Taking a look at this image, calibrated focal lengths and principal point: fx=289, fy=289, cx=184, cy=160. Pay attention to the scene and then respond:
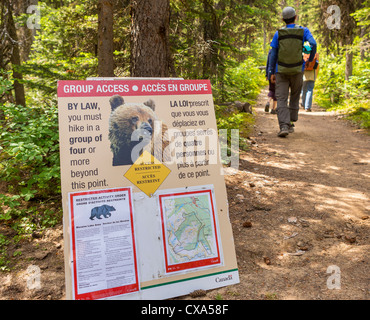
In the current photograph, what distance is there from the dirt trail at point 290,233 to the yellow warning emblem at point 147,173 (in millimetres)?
1010

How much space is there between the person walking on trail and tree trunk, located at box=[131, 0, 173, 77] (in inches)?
121

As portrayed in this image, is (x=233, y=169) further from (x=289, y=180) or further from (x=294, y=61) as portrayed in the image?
(x=294, y=61)

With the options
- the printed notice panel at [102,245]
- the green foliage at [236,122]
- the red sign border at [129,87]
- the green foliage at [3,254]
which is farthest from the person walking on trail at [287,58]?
the green foliage at [3,254]

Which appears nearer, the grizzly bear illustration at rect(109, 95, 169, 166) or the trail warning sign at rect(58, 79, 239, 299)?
the trail warning sign at rect(58, 79, 239, 299)

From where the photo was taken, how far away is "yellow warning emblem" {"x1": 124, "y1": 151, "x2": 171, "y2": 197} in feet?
7.48

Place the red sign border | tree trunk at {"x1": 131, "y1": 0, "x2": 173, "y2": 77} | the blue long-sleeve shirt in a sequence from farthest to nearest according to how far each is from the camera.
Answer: the blue long-sleeve shirt
tree trunk at {"x1": 131, "y1": 0, "x2": 173, "y2": 77}
the red sign border

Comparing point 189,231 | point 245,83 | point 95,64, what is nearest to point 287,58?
point 95,64

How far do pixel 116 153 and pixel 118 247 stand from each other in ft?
2.32

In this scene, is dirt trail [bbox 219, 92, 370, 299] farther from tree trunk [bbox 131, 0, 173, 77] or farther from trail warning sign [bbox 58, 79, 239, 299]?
tree trunk [bbox 131, 0, 173, 77]

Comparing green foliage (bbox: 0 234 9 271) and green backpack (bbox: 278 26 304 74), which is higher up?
green backpack (bbox: 278 26 304 74)

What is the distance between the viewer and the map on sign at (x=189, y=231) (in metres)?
2.27

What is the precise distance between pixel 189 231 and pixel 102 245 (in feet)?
2.25

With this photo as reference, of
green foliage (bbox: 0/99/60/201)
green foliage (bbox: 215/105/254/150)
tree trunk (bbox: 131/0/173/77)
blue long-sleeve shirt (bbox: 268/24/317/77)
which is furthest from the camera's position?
green foliage (bbox: 215/105/254/150)

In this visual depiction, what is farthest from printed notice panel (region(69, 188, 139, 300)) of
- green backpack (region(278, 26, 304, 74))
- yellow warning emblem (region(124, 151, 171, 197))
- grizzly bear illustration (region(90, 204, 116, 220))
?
green backpack (region(278, 26, 304, 74))
